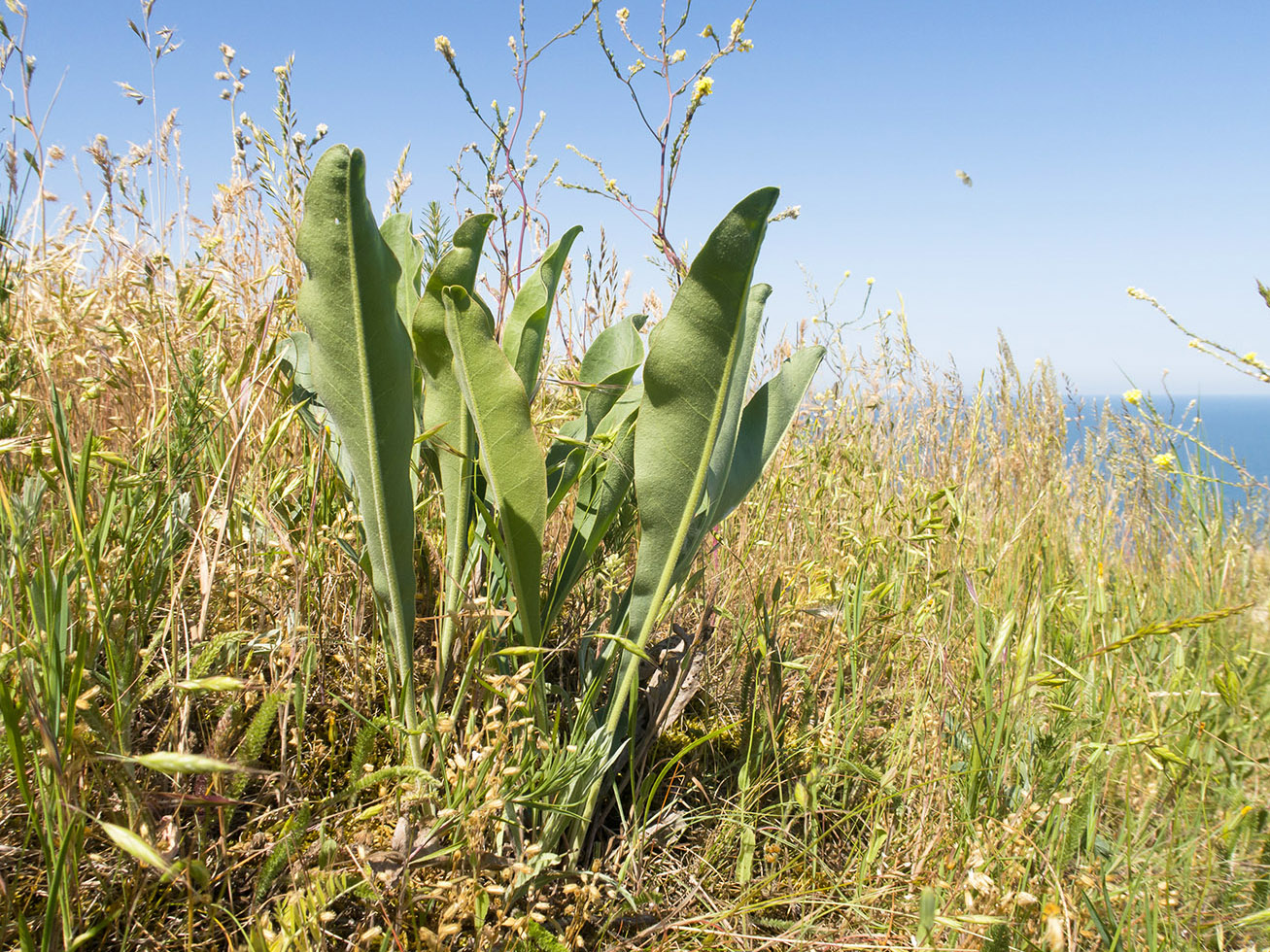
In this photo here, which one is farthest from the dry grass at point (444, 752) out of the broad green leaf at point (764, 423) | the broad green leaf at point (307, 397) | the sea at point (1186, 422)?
the sea at point (1186, 422)

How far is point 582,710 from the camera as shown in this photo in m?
1.01

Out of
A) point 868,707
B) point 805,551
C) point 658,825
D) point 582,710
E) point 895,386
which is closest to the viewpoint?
point 582,710

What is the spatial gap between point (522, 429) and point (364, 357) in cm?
21

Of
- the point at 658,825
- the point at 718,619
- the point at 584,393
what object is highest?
the point at 584,393

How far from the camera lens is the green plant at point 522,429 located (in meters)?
0.92

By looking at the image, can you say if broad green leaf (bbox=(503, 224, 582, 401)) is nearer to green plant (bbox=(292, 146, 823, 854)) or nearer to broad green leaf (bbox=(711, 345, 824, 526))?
green plant (bbox=(292, 146, 823, 854))

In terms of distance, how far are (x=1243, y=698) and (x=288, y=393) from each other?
6.41ft

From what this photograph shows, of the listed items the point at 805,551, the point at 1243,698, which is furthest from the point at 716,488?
the point at 1243,698

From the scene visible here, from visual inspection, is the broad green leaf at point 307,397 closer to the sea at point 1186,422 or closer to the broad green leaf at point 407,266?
the broad green leaf at point 407,266

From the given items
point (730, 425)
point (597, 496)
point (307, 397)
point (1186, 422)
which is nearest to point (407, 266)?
point (307, 397)

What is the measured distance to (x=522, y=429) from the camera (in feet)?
3.25

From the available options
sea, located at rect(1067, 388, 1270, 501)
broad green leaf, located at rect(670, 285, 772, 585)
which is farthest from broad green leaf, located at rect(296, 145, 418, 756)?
sea, located at rect(1067, 388, 1270, 501)

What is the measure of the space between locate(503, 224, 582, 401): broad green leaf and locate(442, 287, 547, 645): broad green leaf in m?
0.13

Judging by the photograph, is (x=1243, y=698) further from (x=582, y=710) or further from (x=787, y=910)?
(x=582, y=710)
